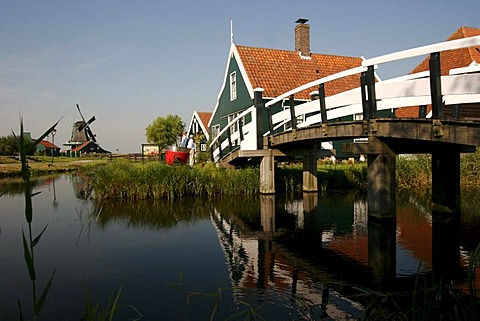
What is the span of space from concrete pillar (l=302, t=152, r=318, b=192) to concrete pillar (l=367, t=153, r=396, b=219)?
595 centimetres

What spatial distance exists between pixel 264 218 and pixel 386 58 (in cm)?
453

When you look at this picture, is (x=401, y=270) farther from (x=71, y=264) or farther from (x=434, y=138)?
(x=71, y=264)

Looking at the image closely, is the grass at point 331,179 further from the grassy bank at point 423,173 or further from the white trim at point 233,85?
the white trim at point 233,85

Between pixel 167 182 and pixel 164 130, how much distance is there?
44.1 metres

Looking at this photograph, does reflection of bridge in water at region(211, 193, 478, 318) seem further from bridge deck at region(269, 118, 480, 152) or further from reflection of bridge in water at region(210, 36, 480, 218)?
bridge deck at region(269, 118, 480, 152)

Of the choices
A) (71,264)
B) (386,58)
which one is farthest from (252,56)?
(71,264)

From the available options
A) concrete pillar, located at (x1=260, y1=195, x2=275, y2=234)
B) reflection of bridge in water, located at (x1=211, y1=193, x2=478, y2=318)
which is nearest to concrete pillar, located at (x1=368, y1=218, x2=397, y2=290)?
reflection of bridge in water, located at (x1=211, y1=193, x2=478, y2=318)

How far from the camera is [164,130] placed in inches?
2237

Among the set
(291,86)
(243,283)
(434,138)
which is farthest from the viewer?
(291,86)

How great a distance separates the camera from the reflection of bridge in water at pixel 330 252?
5094 millimetres

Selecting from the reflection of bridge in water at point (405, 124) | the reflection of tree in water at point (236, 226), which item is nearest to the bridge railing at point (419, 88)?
the reflection of bridge in water at point (405, 124)

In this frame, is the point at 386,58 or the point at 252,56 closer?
the point at 386,58

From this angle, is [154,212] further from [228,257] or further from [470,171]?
[470,171]

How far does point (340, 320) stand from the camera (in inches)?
157
